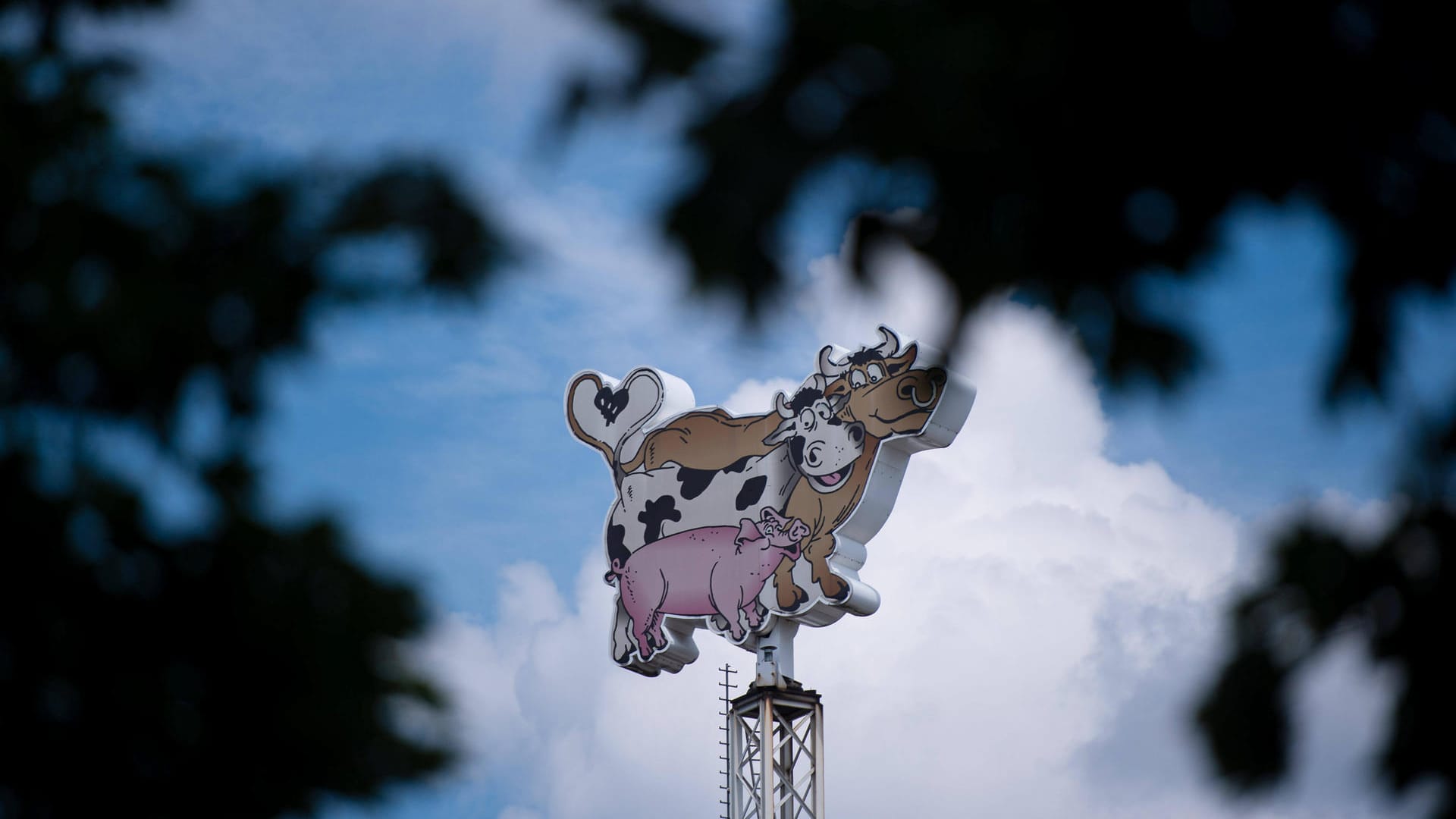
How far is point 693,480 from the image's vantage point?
13391 millimetres

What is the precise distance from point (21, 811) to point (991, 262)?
224cm

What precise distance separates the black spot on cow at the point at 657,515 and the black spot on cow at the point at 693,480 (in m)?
0.14

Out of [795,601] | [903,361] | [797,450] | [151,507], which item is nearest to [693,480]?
[797,450]

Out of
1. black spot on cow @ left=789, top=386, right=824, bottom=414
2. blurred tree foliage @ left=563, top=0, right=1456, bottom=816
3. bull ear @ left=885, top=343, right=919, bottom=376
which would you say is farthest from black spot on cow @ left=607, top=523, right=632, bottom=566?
blurred tree foliage @ left=563, top=0, right=1456, bottom=816

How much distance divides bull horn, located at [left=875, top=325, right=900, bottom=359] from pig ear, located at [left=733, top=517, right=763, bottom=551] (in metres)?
1.69

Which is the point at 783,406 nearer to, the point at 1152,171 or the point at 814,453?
the point at 814,453

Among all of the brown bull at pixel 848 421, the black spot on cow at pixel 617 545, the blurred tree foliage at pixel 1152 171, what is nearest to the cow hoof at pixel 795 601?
the brown bull at pixel 848 421

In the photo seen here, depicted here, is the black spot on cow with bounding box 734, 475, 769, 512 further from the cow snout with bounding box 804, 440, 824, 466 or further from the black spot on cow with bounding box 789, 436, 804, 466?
the cow snout with bounding box 804, 440, 824, 466

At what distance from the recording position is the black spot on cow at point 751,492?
13.0 metres

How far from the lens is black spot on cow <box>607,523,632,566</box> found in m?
13.6

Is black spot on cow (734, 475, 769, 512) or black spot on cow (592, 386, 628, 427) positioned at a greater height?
black spot on cow (592, 386, 628, 427)

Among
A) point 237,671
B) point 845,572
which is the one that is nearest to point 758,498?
point 845,572

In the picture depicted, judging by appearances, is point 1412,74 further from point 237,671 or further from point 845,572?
point 845,572

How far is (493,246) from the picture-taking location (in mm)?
3254
